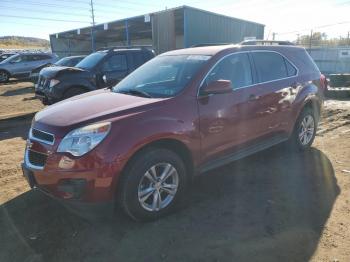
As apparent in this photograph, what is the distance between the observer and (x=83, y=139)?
314cm

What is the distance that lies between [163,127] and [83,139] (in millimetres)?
805

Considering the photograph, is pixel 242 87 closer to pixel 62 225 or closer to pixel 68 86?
pixel 62 225

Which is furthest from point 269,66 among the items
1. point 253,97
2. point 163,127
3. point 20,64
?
point 20,64

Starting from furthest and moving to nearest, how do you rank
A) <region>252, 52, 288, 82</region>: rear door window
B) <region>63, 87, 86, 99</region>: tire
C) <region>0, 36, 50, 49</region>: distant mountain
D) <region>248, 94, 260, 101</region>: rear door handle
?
<region>0, 36, 50, 49</region>: distant mountain
<region>63, 87, 86, 99</region>: tire
<region>252, 52, 288, 82</region>: rear door window
<region>248, 94, 260, 101</region>: rear door handle

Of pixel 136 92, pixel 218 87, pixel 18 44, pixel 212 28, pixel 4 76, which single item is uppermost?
pixel 212 28

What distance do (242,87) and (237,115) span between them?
0.42m

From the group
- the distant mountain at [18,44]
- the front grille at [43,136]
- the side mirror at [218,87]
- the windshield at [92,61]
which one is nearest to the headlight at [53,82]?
the windshield at [92,61]

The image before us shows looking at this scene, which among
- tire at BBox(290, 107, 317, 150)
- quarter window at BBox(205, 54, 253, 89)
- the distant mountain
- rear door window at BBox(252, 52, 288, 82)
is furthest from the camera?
the distant mountain

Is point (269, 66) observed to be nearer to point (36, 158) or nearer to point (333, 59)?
point (36, 158)

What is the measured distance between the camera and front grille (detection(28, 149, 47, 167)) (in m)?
3.33

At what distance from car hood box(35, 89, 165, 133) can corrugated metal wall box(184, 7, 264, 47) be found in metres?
15.9

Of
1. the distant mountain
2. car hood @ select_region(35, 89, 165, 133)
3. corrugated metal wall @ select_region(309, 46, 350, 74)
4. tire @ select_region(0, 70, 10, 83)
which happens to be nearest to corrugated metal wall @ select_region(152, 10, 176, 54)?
corrugated metal wall @ select_region(309, 46, 350, 74)

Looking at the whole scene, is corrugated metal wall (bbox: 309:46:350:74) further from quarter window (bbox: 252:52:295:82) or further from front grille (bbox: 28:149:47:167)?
front grille (bbox: 28:149:47:167)

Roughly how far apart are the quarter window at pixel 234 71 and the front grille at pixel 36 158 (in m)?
Answer: 2.02
